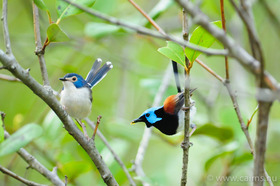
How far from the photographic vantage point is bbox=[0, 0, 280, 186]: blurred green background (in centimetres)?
382

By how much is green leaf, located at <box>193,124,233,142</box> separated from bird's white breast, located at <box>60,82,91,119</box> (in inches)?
40.6

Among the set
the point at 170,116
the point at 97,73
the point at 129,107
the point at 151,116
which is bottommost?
the point at 151,116

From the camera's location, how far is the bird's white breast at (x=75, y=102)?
3.12 m

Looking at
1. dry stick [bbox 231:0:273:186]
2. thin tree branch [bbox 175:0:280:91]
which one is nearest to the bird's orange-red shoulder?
dry stick [bbox 231:0:273:186]

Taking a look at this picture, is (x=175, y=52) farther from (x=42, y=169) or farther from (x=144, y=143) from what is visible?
(x=144, y=143)

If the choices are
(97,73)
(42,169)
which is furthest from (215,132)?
(42,169)

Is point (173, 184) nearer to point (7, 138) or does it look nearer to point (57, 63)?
point (57, 63)

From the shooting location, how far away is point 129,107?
269 inches

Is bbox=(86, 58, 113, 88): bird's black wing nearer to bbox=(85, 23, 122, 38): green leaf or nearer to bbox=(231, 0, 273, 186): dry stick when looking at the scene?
bbox=(85, 23, 122, 38): green leaf

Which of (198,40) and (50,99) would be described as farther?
(198,40)

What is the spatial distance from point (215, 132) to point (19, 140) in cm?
180

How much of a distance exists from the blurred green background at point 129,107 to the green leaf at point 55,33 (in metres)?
0.97

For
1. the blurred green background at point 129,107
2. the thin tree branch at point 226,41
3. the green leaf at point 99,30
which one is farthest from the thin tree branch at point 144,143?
the thin tree branch at point 226,41

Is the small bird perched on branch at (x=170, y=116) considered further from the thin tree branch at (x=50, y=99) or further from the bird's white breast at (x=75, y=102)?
the thin tree branch at (x=50, y=99)
